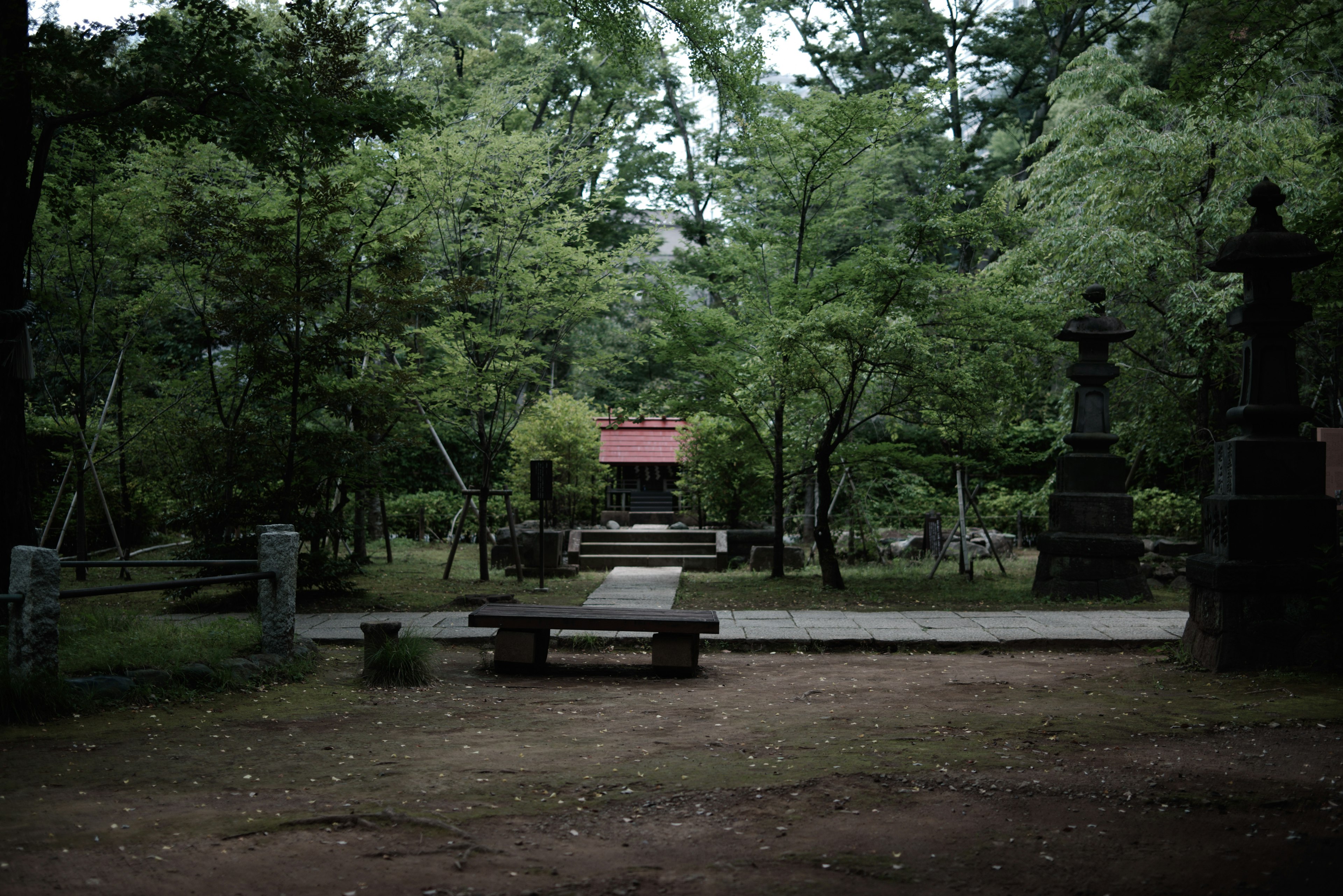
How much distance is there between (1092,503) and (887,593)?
2.62 metres

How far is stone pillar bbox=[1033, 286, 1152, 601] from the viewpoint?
444 inches

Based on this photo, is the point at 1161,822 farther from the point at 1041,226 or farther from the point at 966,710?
the point at 1041,226

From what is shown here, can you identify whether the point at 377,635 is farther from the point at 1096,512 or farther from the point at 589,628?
the point at 1096,512

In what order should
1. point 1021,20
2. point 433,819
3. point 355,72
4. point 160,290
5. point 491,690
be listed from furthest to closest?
point 1021,20
point 160,290
point 355,72
point 491,690
point 433,819

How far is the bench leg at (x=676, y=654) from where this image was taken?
732 centimetres

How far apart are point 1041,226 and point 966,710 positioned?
37.5ft

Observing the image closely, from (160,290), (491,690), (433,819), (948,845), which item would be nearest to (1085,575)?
(491,690)

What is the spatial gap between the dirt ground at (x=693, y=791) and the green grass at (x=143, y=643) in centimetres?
60

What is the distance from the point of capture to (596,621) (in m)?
7.19

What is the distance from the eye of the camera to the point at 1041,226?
15312 millimetres

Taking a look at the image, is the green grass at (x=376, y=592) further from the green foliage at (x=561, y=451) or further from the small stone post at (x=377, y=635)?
the small stone post at (x=377, y=635)

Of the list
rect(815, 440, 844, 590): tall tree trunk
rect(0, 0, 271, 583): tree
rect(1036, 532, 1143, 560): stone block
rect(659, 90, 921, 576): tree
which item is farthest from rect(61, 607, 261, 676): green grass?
rect(1036, 532, 1143, 560): stone block

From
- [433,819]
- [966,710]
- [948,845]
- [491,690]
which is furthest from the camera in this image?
[491,690]

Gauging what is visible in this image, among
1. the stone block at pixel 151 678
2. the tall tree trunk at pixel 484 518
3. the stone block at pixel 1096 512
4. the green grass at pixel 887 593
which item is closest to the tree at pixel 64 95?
the stone block at pixel 151 678
